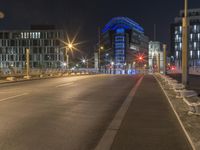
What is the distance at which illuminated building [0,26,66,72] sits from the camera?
13938 centimetres

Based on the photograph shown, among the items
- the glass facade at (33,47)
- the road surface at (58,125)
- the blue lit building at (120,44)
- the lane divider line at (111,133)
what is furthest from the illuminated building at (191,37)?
the lane divider line at (111,133)

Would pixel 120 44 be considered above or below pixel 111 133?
above

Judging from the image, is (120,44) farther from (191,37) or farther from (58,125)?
(58,125)

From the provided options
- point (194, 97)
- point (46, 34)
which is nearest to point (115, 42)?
point (46, 34)

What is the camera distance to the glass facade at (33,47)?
5487 inches

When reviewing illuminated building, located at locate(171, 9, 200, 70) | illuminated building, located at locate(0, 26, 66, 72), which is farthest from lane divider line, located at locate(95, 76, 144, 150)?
illuminated building, located at locate(171, 9, 200, 70)

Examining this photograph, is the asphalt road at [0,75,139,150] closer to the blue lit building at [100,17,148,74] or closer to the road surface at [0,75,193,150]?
the road surface at [0,75,193,150]

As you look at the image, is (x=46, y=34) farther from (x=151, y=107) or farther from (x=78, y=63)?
(x=151, y=107)

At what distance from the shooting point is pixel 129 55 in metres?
188

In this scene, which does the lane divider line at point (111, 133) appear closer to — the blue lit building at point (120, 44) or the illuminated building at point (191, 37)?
the illuminated building at point (191, 37)

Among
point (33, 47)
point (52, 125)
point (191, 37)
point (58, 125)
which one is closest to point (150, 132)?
point (58, 125)

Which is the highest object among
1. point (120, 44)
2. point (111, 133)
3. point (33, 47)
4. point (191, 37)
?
point (191, 37)

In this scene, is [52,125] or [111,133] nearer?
[111,133]

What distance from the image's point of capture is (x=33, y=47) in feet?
462
